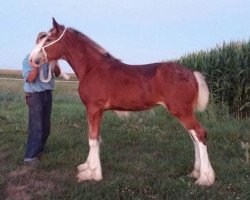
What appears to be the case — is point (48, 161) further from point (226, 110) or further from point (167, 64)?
point (226, 110)

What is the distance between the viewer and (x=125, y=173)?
6949 mm

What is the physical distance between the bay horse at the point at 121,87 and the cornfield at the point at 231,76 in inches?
244

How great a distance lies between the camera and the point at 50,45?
22.2 feet

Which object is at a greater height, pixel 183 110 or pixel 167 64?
pixel 167 64

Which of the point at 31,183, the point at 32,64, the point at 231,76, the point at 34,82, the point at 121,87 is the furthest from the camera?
the point at 231,76

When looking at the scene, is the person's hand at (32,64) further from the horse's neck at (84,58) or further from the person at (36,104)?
the horse's neck at (84,58)

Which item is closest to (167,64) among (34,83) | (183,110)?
(183,110)

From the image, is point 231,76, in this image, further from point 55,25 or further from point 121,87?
point 55,25

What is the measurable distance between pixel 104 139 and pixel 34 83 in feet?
8.13

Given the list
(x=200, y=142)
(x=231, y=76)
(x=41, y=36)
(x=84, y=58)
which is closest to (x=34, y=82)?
(x=41, y=36)

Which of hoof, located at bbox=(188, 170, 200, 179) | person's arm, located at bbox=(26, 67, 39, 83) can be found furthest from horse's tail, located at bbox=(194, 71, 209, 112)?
person's arm, located at bbox=(26, 67, 39, 83)

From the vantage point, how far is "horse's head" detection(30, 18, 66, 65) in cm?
676

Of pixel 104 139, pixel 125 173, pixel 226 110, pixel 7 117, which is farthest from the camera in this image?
pixel 226 110

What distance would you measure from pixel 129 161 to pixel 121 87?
5.59ft
